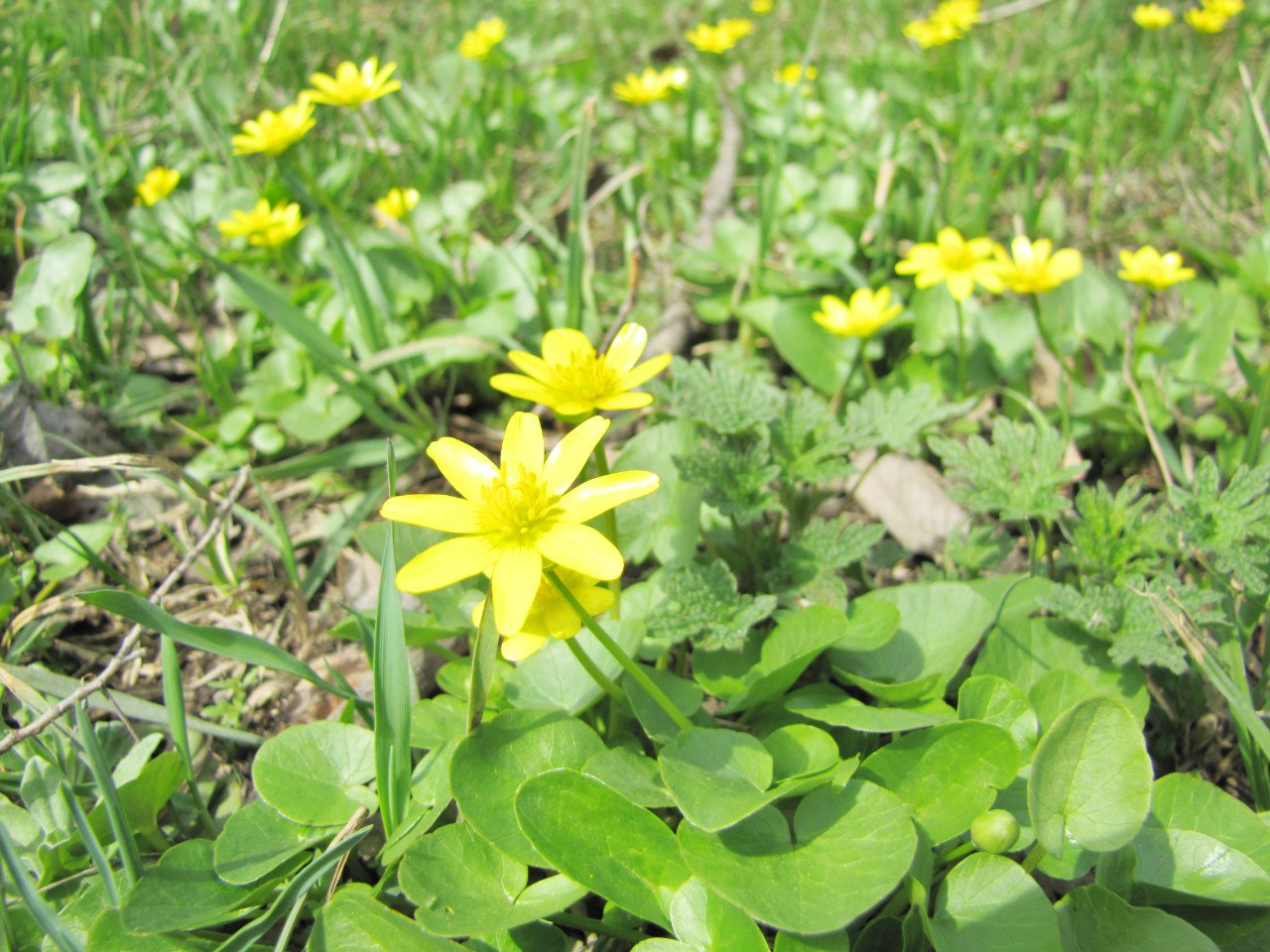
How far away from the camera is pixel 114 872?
1565 mm

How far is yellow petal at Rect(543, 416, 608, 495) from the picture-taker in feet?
5.03

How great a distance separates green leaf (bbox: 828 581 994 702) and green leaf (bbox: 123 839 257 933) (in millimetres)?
1189

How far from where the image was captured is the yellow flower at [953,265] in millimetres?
2555

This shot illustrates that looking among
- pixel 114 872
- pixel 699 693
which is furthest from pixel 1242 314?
pixel 114 872

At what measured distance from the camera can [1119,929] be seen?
1370 mm

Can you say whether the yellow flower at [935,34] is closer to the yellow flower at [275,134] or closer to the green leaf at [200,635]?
the yellow flower at [275,134]

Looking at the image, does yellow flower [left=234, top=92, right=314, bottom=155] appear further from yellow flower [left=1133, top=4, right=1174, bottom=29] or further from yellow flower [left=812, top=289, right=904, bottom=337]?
yellow flower [left=1133, top=4, right=1174, bottom=29]

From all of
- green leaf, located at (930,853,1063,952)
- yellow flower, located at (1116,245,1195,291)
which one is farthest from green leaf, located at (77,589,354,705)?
yellow flower, located at (1116,245,1195,291)

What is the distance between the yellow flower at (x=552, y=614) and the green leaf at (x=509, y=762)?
19cm

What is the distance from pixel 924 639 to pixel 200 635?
1419mm

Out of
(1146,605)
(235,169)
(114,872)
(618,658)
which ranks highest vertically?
(235,169)

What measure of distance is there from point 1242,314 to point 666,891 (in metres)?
2.81

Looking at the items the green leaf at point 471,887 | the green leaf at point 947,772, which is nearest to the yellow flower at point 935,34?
the green leaf at point 947,772

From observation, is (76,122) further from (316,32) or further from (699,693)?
(699,693)
